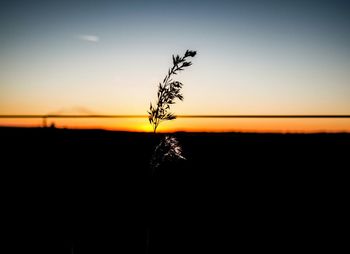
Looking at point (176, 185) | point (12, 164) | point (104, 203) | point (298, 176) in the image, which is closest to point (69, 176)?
point (104, 203)

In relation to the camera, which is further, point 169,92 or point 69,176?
point 69,176

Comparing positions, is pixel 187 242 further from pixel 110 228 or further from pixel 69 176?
pixel 69 176

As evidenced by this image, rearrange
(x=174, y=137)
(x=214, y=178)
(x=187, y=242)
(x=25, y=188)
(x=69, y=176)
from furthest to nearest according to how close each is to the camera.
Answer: (x=214, y=178), (x=25, y=188), (x=187, y=242), (x=69, y=176), (x=174, y=137)

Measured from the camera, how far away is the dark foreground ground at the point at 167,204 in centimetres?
446

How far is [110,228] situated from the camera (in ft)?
16.0

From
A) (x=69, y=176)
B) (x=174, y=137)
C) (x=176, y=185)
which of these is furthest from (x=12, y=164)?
(x=174, y=137)

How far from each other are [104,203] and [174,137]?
11.4 feet

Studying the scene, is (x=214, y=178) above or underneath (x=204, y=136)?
underneath

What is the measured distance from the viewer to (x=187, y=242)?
468 cm

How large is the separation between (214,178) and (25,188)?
440cm

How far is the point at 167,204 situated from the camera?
596 cm

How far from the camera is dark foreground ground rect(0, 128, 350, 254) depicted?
4.46 meters

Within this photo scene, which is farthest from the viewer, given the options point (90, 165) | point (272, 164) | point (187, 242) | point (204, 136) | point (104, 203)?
point (204, 136)

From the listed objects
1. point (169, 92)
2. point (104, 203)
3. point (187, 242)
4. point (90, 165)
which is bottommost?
point (187, 242)
